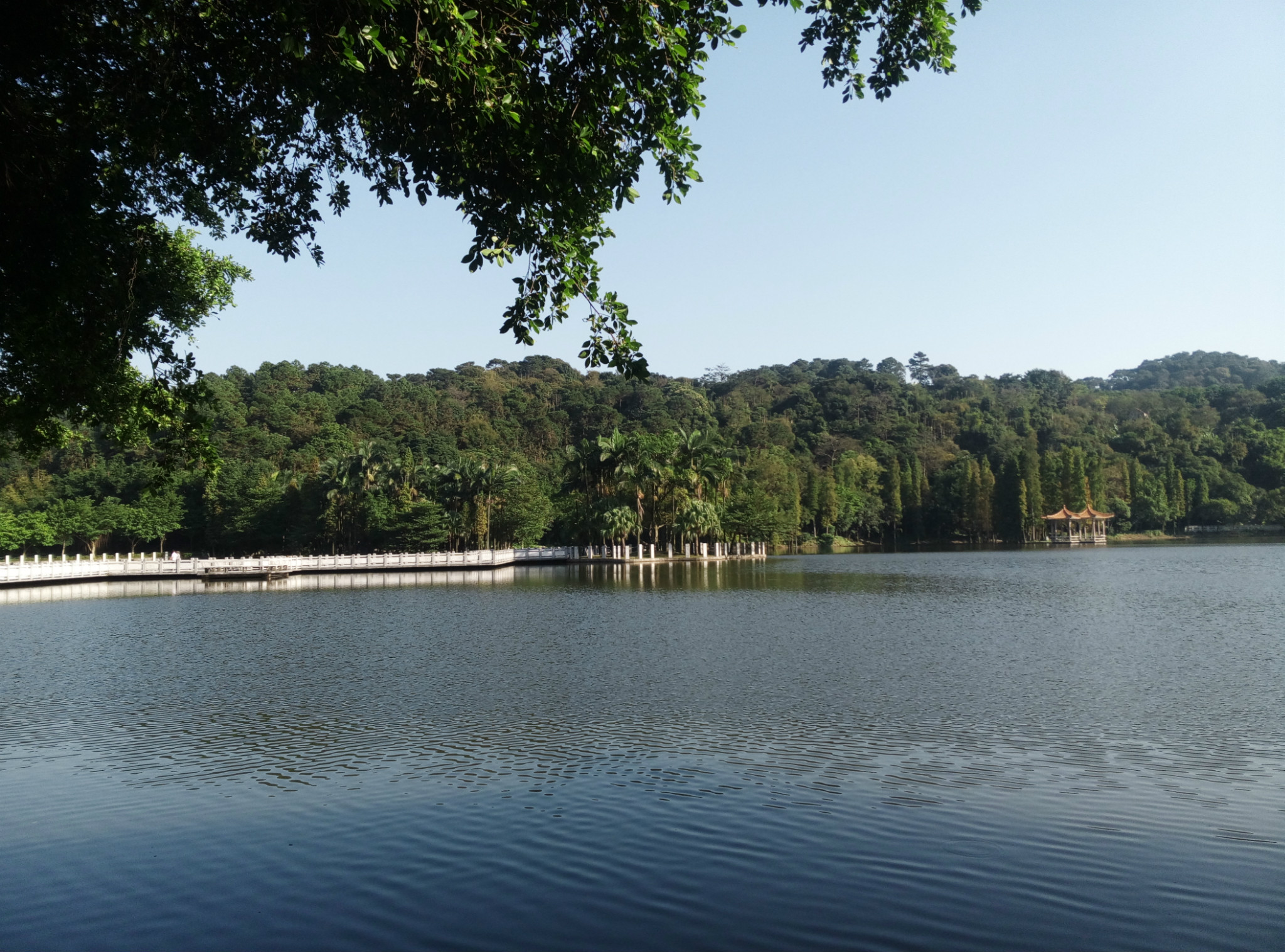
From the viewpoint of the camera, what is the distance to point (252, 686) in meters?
15.4

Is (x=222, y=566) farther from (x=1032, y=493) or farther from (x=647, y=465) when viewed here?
(x=1032, y=493)

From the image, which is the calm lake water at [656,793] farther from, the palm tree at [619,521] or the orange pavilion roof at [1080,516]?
the orange pavilion roof at [1080,516]

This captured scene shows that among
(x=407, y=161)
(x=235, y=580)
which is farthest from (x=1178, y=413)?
(x=407, y=161)

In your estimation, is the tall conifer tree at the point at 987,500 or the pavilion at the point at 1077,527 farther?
the tall conifer tree at the point at 987,500

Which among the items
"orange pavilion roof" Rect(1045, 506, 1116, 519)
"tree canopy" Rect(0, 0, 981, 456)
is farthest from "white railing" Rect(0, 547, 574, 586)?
"orange pavilion roof" Rect(1045, 506, 1116, 519)

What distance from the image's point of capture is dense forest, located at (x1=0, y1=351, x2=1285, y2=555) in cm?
6688

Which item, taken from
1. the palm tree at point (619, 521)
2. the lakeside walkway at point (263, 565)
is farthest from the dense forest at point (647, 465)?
the lakeside walkway at point (263, 565)

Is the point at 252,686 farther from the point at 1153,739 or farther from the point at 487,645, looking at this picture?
the point at 1153,739

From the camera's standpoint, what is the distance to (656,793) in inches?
345

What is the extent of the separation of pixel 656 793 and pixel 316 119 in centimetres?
672

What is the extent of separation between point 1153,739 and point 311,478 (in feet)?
216

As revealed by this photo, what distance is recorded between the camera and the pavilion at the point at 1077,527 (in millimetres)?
89188

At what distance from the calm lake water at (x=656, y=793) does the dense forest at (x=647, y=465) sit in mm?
5696

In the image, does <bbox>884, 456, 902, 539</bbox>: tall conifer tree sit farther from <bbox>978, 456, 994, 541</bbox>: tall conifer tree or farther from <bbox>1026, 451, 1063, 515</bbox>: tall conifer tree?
<bbox>1026, 451, 1063, 515</bbox>: tall conifer tree
